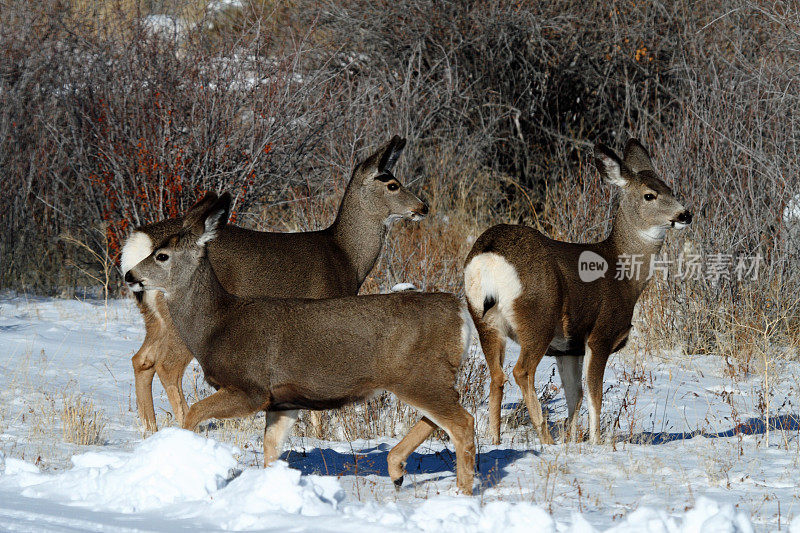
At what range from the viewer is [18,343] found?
9836 millimetres

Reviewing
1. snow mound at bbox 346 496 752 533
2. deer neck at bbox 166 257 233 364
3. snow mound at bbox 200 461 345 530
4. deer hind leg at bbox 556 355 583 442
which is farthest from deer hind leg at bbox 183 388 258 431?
deer hind leg at bbox 556 355 583 442

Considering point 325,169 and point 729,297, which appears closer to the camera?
point 729,297

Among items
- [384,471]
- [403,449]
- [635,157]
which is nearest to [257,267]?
[384,471]

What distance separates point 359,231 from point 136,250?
1957mm

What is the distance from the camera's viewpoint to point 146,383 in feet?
24.9

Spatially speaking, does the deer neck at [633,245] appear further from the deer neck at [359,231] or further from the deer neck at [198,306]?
the deer neck at [198,306]

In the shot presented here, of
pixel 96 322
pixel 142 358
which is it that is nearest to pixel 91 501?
pixel 142 358

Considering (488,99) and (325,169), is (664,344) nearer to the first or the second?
(325,169)

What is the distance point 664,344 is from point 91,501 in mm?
7495

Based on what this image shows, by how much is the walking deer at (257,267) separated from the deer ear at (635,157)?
2151 millimetres

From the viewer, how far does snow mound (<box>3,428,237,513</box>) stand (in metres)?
4.70

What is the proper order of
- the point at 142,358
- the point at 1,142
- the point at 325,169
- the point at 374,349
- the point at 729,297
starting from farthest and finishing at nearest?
1. the point at 325,169
2. the point at 1,142
3. the point at 729,297
4. the point at 142,358
5. the point at 374,349

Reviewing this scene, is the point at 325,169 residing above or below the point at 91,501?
above

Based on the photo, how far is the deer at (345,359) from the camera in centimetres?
542
